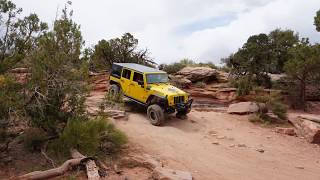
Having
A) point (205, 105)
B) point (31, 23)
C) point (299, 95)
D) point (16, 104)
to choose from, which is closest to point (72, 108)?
point (16, 104)

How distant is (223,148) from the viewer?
44.2ft

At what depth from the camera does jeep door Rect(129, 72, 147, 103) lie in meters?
16.1

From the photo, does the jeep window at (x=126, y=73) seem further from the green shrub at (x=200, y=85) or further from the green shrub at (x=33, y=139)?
the green shrub at (x=200, y=85)

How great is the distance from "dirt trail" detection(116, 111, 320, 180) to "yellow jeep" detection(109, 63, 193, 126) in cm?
52

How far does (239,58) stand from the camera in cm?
2486

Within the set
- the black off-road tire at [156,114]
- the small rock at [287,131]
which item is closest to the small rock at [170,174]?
the black off-road tire at [156,114]

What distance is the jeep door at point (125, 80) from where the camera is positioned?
16.6m

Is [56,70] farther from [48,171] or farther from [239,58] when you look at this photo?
[239,58]

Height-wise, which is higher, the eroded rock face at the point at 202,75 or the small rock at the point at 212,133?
the eroded rock face at the point at 202,75

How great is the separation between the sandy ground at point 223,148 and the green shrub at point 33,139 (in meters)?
2.89

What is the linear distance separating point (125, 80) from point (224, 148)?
17.8ft

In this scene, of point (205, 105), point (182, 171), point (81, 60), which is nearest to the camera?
point (182, 171)

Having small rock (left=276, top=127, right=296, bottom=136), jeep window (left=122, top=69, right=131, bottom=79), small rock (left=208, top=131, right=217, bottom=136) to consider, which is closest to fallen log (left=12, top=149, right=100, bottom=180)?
small rock (left=208, top=131, right=217, bottom=136)

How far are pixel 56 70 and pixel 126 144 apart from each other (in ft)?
10.7
